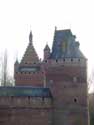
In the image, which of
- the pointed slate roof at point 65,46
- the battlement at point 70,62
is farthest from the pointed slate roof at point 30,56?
the battlement at point 70,62

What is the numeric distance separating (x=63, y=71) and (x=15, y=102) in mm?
4621

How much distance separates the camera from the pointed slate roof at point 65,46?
34188mm

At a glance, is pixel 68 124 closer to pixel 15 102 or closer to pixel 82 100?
pixel 82 100

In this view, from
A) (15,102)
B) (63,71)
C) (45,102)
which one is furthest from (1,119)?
(63,71)

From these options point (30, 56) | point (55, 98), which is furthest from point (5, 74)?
point (55, 98)

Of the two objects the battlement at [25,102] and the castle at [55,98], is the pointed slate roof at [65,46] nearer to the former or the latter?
the castle at [55,98]

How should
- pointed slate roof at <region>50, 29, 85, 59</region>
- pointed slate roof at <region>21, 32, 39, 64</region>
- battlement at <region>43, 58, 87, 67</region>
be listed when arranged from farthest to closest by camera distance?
1. pointed slate roof at <region>21, 32, 39, 64</region>
2. pointed slate roof at <region>50, 29, 85, 59</region>
3. battlement at <region>43, 58, 87, 67</region>

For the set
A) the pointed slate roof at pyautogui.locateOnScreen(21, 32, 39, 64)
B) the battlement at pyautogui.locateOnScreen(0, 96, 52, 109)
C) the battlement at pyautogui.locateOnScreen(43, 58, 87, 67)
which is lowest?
the battlement at pyautogui.locateOnScreen(0, 96, 52, 109)

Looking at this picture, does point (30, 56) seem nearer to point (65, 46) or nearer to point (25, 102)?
point (65, 46)

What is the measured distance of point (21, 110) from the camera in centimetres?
3303

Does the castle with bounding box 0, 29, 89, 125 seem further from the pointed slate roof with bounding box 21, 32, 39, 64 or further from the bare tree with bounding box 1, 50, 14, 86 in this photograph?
the bare tree with bounding box 1, 50, 14, 86

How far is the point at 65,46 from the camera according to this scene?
3462 centimetres

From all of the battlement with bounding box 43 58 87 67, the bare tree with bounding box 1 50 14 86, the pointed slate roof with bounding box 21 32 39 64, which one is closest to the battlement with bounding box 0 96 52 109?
the battlement with bounding box 43 58 87 67

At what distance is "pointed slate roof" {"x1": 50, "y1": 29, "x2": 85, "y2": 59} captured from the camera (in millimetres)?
34188
